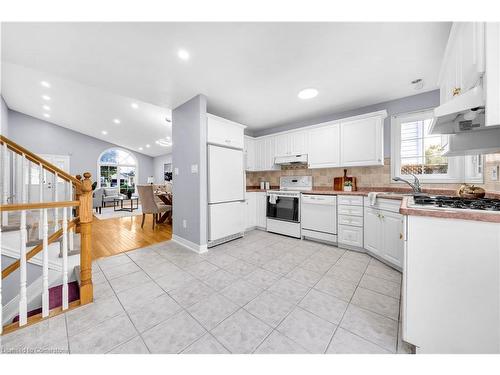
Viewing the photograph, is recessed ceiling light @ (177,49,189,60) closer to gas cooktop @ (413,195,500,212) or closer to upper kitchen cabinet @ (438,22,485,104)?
upper kitchen cabinet @ (438,22,485,104)

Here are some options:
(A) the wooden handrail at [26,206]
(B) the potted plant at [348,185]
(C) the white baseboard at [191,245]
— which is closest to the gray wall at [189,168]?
(C) the white baseboard at [191,245]

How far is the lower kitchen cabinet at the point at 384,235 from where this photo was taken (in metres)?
2.02

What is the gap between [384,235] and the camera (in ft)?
7.22

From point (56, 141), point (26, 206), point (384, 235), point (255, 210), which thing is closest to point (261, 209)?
point (255, 210)

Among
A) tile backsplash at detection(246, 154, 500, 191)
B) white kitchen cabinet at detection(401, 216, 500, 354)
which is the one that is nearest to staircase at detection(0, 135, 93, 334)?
white kitchen cabinet at detection(401, 216, 500, 354)

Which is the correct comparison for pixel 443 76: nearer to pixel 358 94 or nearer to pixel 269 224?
pixel 358 94

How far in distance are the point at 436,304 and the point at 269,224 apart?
8.61ft

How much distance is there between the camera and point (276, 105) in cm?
304

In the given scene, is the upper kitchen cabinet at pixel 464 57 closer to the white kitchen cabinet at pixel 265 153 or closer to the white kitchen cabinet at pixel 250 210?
the white kitchen cabinet at pixel 265 153

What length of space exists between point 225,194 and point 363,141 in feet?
7.52

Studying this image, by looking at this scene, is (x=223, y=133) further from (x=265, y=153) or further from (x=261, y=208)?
(x=261, y=208)

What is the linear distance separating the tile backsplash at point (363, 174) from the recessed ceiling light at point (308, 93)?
1380 millimetres

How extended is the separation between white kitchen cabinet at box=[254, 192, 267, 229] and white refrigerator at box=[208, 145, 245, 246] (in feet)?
1.76
